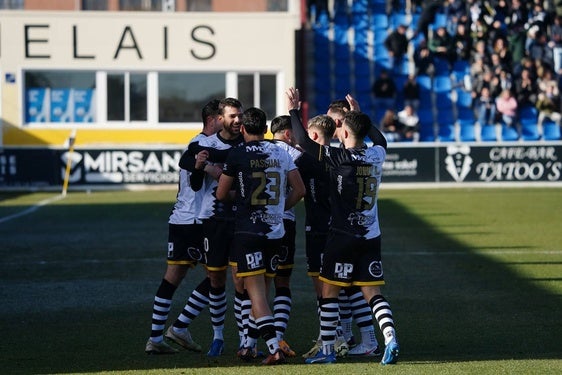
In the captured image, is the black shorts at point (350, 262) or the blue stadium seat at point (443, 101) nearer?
the black shorts at point (350, 262)

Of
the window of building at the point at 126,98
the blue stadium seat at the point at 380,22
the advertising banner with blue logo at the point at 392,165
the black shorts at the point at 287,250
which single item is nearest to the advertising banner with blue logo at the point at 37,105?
the window of building at the point at 126,98

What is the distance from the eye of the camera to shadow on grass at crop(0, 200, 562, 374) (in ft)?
34.3

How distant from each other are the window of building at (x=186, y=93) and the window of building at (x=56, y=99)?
2138 millimetres

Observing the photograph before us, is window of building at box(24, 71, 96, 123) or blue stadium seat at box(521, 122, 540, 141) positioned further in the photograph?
blue stadium seat at box(521, 122, 540, 141)

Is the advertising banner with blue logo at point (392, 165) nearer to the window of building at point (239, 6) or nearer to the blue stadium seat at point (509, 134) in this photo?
the blue stadium seat at point (509, 134)

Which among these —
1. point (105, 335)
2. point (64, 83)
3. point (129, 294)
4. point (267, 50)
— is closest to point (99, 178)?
point (64, 83)

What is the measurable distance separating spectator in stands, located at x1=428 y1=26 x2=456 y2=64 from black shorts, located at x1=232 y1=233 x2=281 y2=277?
29.4 metres

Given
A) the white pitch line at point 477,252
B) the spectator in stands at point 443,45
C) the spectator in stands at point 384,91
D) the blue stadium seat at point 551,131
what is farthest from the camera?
the spectator in stands at point 443,45

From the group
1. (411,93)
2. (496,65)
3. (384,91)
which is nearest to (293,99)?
(384,91)

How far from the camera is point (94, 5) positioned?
36.3m

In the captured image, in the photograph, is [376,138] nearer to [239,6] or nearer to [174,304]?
[174,304]

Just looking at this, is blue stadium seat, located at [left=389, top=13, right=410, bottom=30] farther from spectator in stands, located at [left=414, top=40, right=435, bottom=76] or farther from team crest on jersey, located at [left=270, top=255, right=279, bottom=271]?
team crest on jersey, located at [left=270, top=255, right=279, bottom=271]

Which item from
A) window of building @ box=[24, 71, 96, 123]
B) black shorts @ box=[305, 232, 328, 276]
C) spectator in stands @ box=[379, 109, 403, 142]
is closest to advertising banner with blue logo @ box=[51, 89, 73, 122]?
window of building @ box=[24, 71, 96, 123]

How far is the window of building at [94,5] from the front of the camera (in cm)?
3634
